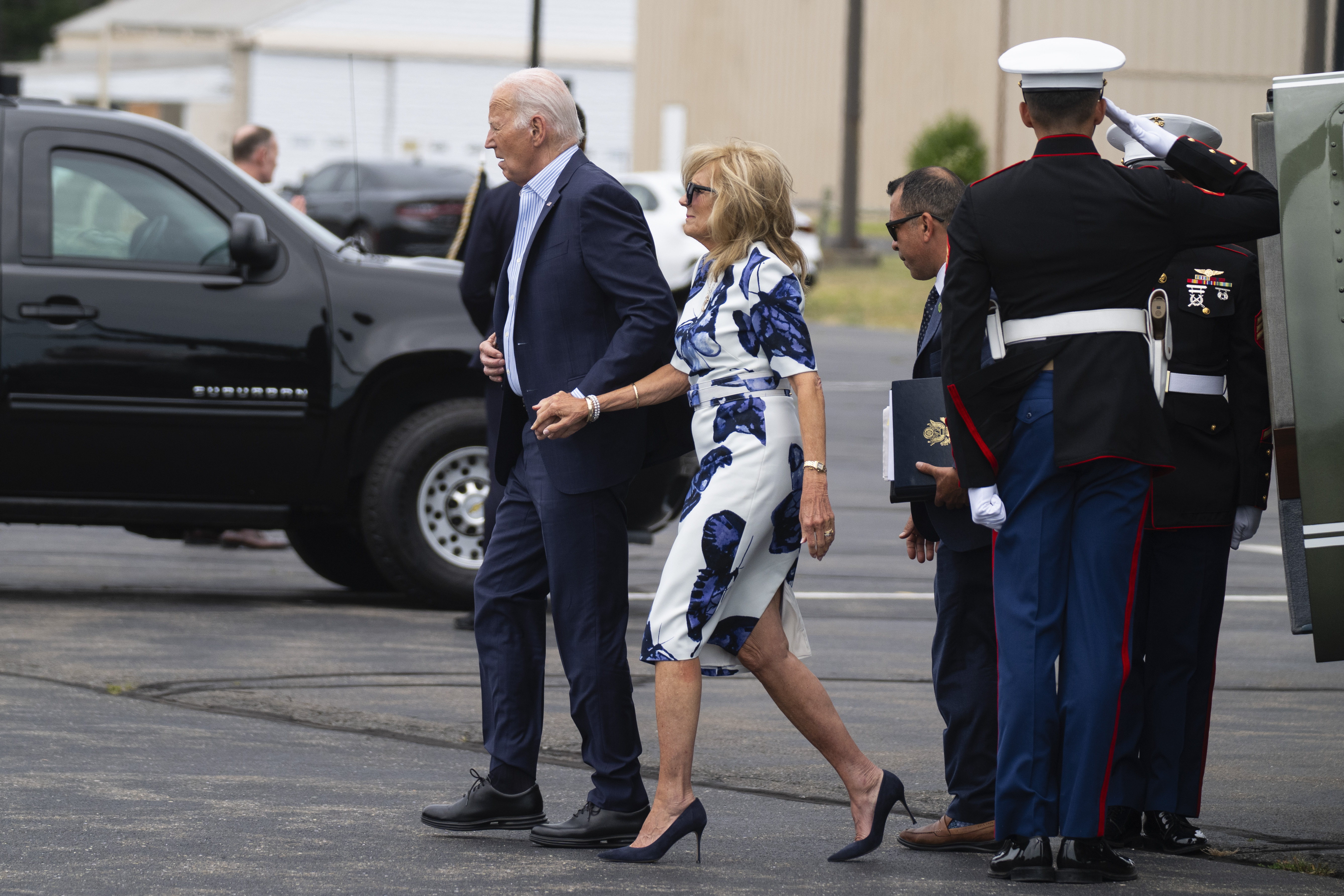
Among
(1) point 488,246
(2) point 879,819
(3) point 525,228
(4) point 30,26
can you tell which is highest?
(4) point 30,26

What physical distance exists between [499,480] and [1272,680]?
3.69 meters

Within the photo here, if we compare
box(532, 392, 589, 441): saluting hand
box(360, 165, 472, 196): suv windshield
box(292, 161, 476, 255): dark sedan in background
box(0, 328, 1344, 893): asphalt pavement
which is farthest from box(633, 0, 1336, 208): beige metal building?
box(532, 392, 589, 441): saluting hand

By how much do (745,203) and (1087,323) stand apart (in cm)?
84

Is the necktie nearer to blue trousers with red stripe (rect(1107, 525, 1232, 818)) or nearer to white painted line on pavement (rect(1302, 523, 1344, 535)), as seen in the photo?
blue trousers with red stripe (rect(1107, 525, 1232, 818))

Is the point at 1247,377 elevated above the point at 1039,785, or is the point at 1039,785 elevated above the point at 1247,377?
the point at 1247,377

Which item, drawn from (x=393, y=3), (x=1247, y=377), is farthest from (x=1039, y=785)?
(x=393, y=3)

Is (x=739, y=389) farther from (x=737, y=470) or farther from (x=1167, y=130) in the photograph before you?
(x=1167, y=130)

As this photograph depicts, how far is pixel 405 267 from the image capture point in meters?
8.82

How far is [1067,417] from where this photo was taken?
4516 millimetres

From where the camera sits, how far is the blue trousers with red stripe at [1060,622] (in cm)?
456

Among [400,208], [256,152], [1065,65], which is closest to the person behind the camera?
[1065,65]

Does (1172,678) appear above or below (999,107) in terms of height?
below

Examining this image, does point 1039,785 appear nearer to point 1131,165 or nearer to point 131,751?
point 1131,165

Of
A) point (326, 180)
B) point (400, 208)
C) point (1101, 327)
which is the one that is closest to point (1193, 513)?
point (1101, 327)
